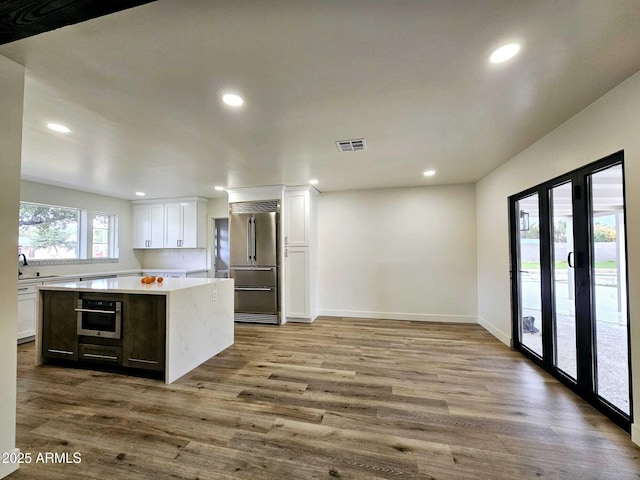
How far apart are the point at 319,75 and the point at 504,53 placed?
3.58ft

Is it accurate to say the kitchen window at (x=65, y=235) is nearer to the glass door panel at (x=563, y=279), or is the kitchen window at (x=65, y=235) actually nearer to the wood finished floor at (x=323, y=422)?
the wood finished floor at (x=323, y=422)

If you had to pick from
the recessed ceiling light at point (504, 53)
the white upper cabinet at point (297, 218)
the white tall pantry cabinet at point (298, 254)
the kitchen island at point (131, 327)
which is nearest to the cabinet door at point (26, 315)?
the kitchen island at point (131, 327)

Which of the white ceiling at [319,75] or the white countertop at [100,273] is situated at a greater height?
the white ceiling at [319,75]

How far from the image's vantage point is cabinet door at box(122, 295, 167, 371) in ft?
9.28

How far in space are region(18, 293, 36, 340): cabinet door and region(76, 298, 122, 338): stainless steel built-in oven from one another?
6.04ft

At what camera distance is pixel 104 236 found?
5902mm

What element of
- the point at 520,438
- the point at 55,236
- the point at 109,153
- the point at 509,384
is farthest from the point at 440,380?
the point at 55,236

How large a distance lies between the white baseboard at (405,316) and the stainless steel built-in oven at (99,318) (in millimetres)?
3490

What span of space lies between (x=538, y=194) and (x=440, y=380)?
2.32 meters

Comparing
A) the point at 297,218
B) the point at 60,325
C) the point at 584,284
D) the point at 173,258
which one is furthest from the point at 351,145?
the point at 173,258

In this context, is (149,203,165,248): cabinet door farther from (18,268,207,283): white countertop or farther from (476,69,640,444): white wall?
(476,69,640,444): white wall

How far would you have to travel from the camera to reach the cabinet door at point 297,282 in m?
5.06

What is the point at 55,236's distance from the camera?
4977 mm

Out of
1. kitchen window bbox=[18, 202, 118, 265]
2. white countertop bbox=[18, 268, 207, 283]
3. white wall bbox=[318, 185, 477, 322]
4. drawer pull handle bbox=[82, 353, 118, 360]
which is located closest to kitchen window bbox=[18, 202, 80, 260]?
kitchen window bbox=[18, 202, 118, 265]
